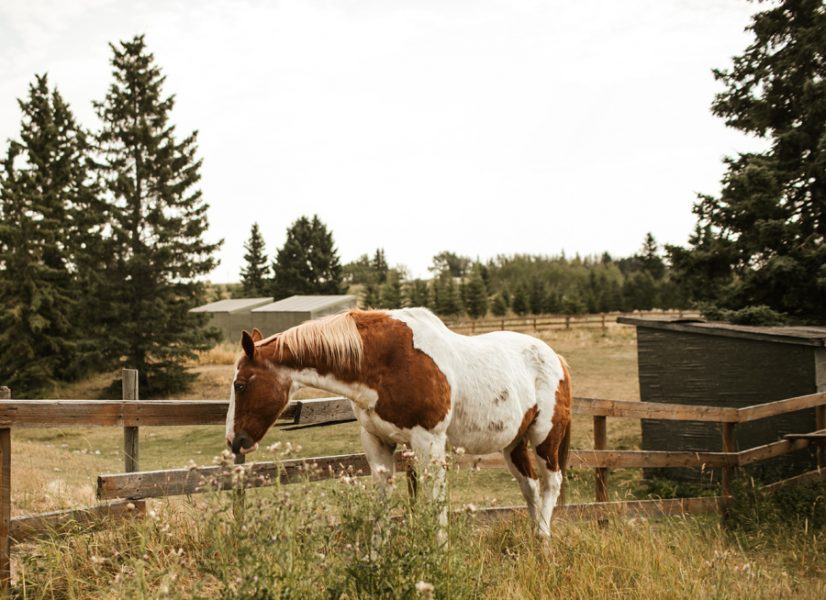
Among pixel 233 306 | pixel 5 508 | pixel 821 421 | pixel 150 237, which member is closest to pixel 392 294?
pixel 233 306

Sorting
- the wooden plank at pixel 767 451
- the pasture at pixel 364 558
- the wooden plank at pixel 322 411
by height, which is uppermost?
the wooden plank at pixel 322 411

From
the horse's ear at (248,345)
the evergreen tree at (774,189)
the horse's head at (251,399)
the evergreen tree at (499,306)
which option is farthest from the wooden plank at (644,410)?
the evergreen tree at (499,306)

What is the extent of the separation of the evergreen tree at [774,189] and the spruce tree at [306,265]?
47.3 meters

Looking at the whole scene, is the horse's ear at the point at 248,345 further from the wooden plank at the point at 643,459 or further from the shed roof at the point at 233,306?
the shed roof at the point at 233,306

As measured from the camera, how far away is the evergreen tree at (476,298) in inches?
2240

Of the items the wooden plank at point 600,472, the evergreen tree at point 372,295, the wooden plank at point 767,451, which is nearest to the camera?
the wooden plank at point 600,472

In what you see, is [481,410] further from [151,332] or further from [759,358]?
[151,332]

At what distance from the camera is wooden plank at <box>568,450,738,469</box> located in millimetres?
5680

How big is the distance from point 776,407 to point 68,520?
23.4ft

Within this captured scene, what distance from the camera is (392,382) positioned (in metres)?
3.60

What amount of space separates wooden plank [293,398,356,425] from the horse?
70cm

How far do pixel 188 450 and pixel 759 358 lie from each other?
38.4ft

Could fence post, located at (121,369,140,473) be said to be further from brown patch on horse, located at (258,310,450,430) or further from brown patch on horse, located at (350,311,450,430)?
brown patch on horse, located at (350,311,450,430)

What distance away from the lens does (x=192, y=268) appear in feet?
77.7
